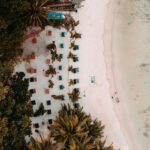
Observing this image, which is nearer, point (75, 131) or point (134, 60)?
point (75, 131)

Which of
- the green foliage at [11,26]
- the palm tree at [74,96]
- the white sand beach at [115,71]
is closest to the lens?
→ the green foliage at [11,26]

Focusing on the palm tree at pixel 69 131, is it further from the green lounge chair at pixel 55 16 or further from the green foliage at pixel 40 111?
the green lounge chair at pixel 55 16

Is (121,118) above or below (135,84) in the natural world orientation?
below

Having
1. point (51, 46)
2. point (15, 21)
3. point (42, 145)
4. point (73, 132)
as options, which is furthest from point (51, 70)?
point (42, 145)

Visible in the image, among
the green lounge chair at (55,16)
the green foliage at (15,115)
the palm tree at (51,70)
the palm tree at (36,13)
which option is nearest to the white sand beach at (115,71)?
the green lounge chair at (55,16)

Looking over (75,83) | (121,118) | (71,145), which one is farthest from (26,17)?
(121,118)

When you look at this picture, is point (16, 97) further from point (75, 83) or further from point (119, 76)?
point (119, 76)

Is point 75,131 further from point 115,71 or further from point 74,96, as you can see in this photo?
point 115,71
